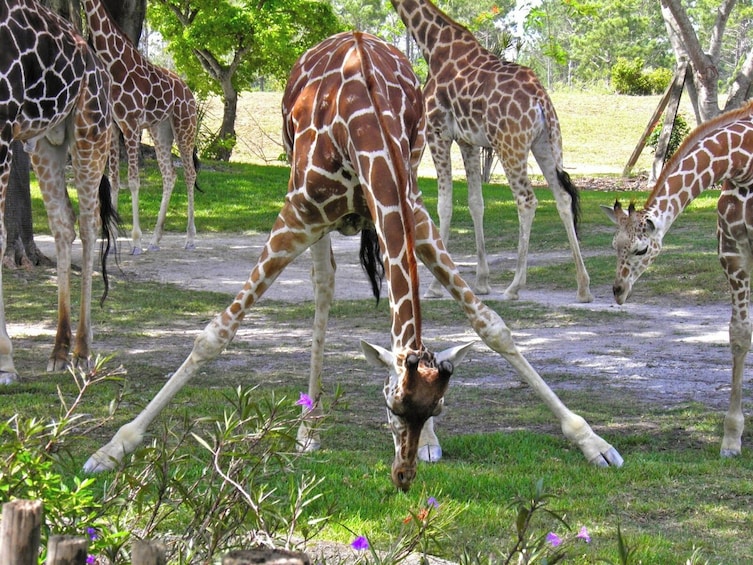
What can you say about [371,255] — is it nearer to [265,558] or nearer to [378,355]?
[378,355]

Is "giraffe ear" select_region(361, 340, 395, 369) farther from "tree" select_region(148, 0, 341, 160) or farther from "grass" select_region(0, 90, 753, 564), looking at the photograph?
"tree" select_region(148, 0, 341, 160)

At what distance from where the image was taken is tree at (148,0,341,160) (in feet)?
79.4

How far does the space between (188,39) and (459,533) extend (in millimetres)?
21751

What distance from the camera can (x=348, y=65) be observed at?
5.13 meters

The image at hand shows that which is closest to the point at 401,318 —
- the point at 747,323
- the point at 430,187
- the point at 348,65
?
the point at 348,65

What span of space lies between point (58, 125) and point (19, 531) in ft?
19.8

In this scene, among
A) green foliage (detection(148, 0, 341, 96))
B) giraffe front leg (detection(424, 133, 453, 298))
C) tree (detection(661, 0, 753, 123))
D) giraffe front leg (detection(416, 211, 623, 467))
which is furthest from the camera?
green foliage (detection(148, 0, 341, 96))

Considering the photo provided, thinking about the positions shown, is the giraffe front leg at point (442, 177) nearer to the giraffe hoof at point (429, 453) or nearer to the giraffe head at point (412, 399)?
the giraffe hoof at point (429, 453)

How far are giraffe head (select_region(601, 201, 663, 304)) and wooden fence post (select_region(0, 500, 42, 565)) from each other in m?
5.70

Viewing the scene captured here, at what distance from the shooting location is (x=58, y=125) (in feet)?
24.6

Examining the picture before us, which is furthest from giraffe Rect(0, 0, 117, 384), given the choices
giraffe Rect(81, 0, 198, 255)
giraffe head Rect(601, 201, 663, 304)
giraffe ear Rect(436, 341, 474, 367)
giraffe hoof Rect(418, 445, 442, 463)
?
giraffe Rect(81, 0, 198, 255)

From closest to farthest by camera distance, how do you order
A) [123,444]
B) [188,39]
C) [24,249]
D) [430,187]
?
[123,444], [24,249], [430,187], [188,39]

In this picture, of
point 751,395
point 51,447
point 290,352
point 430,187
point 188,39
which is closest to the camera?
point 51,447

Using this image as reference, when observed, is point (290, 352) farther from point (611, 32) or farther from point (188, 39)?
point (611, 32)
